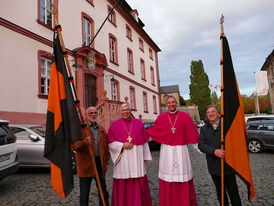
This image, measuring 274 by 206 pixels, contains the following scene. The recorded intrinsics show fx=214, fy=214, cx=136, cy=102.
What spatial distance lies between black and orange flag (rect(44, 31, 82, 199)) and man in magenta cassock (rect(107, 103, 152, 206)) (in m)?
0.94

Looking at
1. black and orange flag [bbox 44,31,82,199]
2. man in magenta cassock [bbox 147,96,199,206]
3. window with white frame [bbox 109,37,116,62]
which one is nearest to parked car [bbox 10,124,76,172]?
man in magenta cassock [bbox 147,96,199,206]

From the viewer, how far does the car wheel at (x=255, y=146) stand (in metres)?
9.68

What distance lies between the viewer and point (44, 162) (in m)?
6.68

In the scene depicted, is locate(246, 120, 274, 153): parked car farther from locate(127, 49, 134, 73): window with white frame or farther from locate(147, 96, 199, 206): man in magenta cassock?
locate(127, 49, 134, 73): window with white frame

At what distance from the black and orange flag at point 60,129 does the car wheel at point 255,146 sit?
30.7ft

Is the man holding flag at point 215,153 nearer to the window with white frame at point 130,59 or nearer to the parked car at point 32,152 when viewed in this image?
the parked car at point 32,152

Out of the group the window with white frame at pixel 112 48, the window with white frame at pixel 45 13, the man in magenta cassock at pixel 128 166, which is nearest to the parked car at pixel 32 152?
the man in magenta cassock at pixel 128 166

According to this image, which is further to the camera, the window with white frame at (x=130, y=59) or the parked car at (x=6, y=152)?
the window with white frame at (x=130, y=59)

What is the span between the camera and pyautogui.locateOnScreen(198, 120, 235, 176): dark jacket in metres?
3.21

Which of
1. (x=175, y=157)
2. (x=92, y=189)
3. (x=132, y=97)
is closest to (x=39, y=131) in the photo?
(x=92, y=189)

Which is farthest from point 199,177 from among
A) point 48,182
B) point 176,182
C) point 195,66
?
point 195,66

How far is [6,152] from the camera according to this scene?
5.07 metres

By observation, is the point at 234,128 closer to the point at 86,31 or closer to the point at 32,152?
the point at 32,152

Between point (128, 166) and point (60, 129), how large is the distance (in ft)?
4.42
